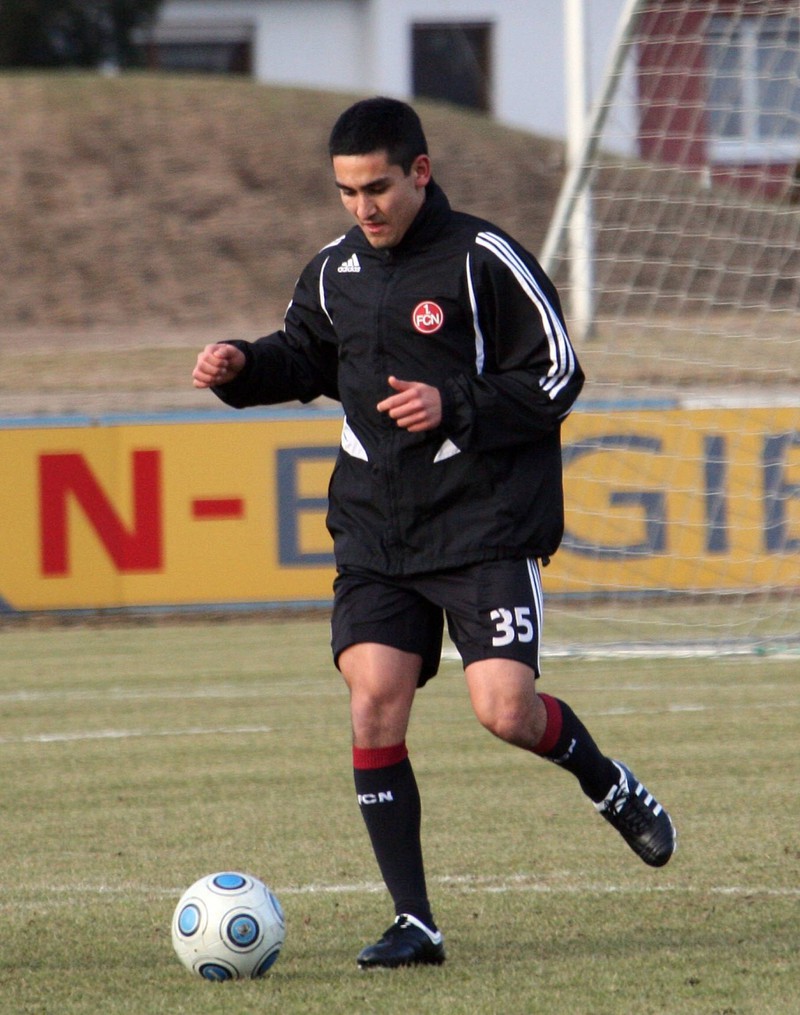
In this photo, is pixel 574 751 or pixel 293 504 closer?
pixel 574 751

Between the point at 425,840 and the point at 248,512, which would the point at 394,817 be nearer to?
the point at 425,840

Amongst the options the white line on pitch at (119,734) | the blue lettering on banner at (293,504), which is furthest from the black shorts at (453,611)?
the blue lettering on banner at (293,504)

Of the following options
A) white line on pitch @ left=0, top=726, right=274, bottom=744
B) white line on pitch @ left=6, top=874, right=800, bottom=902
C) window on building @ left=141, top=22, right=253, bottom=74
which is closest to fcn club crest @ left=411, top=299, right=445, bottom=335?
white line on pitch @ left=6, top=874, right=800, bottom=902

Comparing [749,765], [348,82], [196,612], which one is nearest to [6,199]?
[348,82]

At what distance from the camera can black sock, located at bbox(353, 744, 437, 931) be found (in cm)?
460

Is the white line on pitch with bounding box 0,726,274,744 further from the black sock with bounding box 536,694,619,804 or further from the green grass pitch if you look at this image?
Result: the black sock with bounding box 536,694,619,804

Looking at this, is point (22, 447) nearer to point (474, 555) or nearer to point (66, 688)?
point (66, 688)

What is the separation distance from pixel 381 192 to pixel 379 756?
135cm

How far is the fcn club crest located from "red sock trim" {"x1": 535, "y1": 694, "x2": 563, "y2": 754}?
3.10 ft

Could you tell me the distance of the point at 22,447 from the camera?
13.0m

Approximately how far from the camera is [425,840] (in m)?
6.16

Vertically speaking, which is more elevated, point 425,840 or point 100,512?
point 425,840

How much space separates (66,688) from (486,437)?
5.98 m

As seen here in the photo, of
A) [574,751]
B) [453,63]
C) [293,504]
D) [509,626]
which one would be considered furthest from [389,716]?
[453,63]
